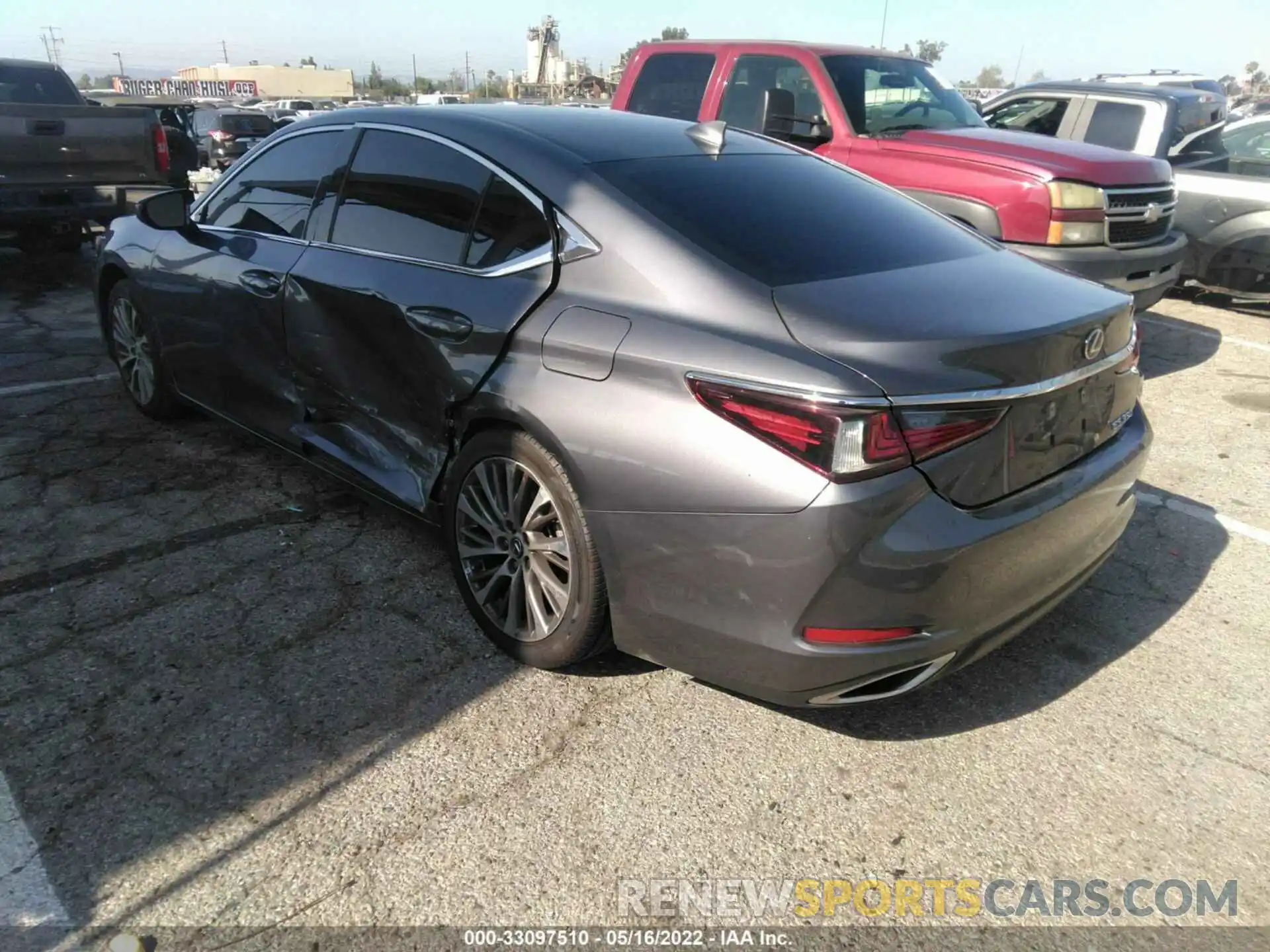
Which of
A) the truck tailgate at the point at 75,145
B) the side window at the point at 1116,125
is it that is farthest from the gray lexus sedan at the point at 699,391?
the side window at the point at 1116,125

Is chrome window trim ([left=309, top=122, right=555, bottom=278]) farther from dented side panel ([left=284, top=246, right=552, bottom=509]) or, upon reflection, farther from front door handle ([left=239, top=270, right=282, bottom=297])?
front door handle ([left=239, top=270, right=282, bottom=297])

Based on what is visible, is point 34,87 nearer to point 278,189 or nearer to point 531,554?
point 278,189

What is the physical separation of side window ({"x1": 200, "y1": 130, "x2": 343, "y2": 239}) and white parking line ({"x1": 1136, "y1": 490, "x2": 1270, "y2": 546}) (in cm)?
378

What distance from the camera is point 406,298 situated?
3.19 meters

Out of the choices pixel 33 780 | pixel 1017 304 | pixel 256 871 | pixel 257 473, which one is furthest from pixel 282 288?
pixel 1017 304

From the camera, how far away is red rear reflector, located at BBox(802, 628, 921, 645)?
2.33 meters

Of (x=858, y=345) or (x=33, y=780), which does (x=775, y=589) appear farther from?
(x=33, y=780)

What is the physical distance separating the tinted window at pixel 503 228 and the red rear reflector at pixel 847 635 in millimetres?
1384

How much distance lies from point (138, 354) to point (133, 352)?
8cm

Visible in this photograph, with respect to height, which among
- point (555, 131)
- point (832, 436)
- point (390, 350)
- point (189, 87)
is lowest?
point (189, 87)

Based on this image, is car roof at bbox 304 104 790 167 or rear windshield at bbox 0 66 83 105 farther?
rear windshield at bbox 0 66 83 105

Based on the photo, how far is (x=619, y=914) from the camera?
7.14 feet

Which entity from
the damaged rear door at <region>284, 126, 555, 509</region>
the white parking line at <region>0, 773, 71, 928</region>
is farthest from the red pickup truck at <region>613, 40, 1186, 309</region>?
the white parking line at <region>0, 773, 71, 928</region>

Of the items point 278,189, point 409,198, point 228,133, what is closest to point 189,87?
point 228,133
